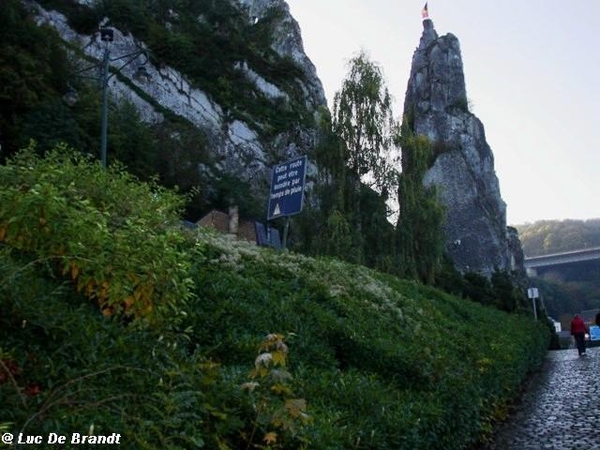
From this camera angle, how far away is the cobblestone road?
8.15 metres

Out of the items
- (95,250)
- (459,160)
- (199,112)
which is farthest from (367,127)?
(459,160)

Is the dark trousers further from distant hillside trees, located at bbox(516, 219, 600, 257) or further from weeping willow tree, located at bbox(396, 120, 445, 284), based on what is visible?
distant hillside trees, located at bbox(516, 219, 600, 257)

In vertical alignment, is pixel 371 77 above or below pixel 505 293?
above

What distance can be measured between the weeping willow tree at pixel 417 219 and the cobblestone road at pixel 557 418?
10.4m

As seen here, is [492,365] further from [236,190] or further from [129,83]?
[129,83]

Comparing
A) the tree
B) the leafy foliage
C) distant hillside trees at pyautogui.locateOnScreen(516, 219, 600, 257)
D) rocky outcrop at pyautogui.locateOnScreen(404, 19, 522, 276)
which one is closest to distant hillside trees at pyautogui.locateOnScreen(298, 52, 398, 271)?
the tree

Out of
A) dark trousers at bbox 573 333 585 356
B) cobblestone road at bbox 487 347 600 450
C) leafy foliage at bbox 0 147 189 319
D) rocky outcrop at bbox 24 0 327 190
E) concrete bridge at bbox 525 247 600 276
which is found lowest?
cobblestone road at bbox 487 347 600 450

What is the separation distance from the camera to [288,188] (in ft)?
43.3

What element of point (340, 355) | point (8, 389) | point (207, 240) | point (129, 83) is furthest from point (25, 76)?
point (8, 389)

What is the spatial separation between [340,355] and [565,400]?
6869 mm

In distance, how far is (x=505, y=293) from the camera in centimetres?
4516

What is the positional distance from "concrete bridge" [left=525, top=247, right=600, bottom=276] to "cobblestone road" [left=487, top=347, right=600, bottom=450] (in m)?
127

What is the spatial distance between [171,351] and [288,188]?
881 centimetres

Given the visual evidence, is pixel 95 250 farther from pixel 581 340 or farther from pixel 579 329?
pixel 581 340
